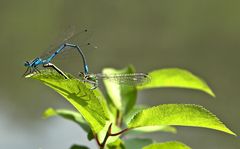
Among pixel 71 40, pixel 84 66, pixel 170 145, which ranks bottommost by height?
pixel 170 145

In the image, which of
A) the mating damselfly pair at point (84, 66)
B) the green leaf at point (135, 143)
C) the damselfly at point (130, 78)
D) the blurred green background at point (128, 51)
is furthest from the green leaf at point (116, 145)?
the blurred green background at point (128, 51)

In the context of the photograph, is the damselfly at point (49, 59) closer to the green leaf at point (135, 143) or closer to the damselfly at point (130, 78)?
the damselfly at point (130, 78)

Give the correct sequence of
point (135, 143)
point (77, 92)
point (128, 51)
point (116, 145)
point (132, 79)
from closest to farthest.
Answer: point (77, 92)
point (116, 145)
point (135, 143)
point (132, 79)
point (128, 51)

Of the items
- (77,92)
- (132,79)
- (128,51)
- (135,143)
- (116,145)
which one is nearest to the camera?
(77,92)

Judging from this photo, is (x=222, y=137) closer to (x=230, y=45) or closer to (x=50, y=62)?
(x=230, y=45)

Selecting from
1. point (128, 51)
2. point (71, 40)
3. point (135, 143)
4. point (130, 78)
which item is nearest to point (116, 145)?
→ point (135, 143)

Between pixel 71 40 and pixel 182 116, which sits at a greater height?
pixel 71 40

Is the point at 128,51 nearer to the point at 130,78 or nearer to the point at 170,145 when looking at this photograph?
the point at 130,78

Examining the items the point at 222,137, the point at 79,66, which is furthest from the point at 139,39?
the point at 222,137
